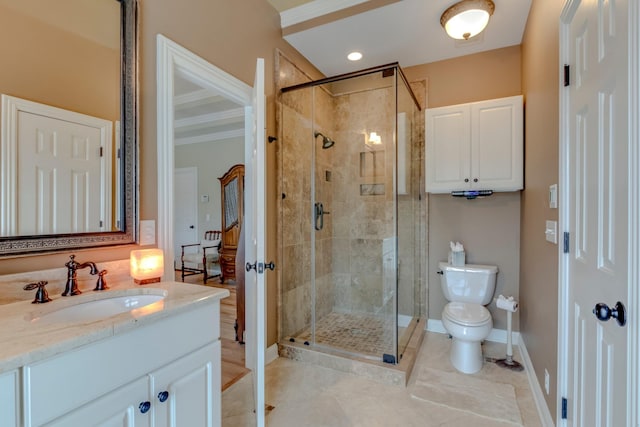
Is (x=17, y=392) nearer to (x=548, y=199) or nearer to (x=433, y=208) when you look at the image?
(x=548, y=199)

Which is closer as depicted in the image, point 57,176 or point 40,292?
point 40,292

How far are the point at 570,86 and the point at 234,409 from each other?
8.20 ft

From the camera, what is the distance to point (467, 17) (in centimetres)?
213

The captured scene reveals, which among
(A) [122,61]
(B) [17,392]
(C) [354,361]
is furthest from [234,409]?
(A) [122,61]

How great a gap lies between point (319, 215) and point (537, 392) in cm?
215

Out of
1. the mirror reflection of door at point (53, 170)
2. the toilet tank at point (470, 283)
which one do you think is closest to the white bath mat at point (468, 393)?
the toilet tank at point (470, 283)

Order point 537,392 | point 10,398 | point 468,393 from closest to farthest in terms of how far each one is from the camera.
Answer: point 10,398 < point 537,392 < point 468,393

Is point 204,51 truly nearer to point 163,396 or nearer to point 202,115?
point 163,396

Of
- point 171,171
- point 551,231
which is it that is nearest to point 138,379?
point 171,171

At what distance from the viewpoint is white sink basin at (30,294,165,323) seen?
103cm

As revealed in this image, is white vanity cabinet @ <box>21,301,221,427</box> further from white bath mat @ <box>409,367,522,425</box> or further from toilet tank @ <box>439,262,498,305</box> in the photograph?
toilet tank @ <box>439,262,498,305</box>

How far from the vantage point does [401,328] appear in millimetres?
2670

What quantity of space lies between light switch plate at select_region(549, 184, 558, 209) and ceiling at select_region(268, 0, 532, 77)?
1462 mm

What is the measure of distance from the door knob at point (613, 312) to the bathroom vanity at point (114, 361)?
134 centimetres
